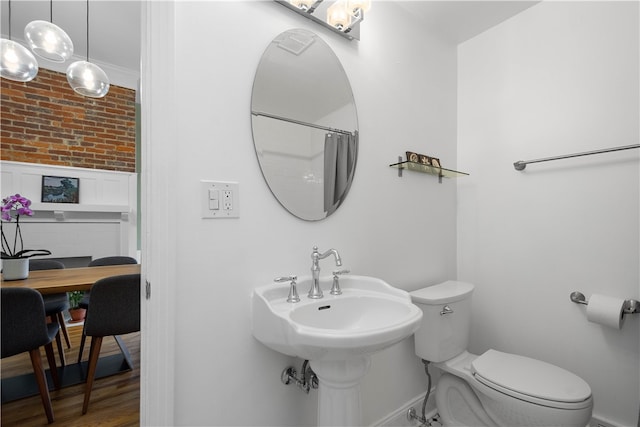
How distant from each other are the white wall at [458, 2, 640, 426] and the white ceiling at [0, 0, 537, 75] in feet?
0.43

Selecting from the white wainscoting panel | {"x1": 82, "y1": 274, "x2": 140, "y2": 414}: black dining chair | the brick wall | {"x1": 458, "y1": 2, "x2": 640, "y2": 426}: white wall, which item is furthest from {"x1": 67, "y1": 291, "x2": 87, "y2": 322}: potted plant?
{"x1": 458, "y1": 2, "x2": 640, "y2": 426}: white wall

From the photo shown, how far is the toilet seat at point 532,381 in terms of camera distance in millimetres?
1133

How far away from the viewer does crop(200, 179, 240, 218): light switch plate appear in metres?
1.00

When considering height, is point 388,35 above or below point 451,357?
above

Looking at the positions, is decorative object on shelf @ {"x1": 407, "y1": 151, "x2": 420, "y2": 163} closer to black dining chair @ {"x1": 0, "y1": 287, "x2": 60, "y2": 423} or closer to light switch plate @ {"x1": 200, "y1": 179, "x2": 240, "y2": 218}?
light switch plate @ {"x1": 200, "y1": 179, "x2": 240, "y2": 218}

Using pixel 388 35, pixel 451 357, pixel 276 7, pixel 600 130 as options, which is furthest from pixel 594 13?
pixel 451 357

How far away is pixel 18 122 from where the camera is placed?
279 centimetres

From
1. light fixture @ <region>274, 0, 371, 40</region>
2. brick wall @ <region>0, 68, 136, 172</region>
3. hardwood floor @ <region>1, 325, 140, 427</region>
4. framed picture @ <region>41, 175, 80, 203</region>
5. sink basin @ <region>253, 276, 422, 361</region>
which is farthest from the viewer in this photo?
framed picture @ <region>41, 175, 80, 203</region>

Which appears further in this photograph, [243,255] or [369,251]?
[369,251]

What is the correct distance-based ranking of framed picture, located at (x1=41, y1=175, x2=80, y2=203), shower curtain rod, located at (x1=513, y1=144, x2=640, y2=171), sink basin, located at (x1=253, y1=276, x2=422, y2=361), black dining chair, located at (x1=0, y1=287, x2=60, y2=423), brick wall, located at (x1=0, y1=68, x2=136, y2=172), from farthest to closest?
framed picture, located at (x1=41, y1=175, x2=80, y2=203), brick wall, located at (x1=0, y1=68, x2=136, y2=172), black dining chair, located at (x1=0, y1=287, x2=60, y2=423), shower curtain rod, located at (x1=513, y1=144, x2=640, y2=171), sink basin, located at (x1=253, y1=276, x2=422, y2=361)

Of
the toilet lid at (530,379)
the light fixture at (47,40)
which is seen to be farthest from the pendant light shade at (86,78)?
the toilet lid at (530,379)

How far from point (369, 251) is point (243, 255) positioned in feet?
2.16

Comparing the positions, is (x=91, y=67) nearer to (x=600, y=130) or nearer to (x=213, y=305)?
(x=213, y=305)

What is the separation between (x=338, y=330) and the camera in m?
0.91
